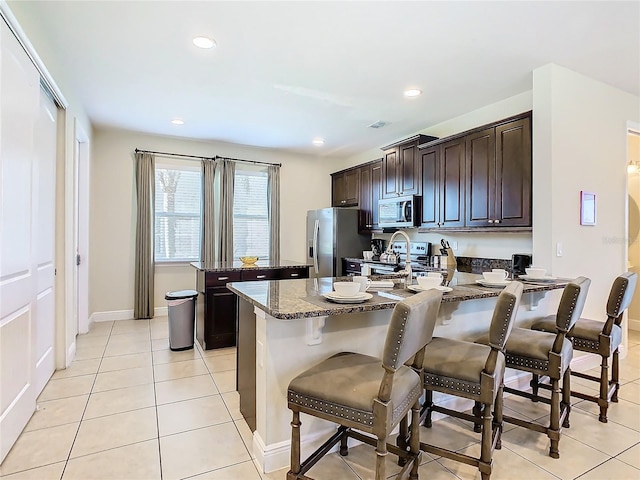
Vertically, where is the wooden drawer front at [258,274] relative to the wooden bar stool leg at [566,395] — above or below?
above

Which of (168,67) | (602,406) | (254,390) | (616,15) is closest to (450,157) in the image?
(616,15)

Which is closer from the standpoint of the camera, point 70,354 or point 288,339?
point 288,339

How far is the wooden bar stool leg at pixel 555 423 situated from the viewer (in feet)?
6.52

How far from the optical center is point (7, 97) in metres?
1.91

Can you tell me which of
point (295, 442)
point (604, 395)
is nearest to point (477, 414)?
point (604, 395)

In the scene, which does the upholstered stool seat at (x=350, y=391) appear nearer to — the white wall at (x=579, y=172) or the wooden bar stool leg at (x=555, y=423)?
the wooden bar stool leg at (x=555, y=423)

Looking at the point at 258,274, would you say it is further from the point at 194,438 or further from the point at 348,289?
the point at 348,289

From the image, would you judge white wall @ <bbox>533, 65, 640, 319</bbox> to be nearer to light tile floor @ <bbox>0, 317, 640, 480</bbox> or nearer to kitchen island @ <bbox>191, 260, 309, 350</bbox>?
light tile floor @ <bbox>0, 317, 640, 480</bbox>

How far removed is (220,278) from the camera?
3787 mm

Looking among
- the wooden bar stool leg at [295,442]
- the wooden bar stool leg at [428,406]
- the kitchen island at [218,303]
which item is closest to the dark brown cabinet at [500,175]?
the wooden bar stool leg at [428,406]

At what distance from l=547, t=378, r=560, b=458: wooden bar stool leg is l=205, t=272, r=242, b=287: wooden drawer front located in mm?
2935

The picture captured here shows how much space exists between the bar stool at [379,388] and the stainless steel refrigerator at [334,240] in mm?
3700

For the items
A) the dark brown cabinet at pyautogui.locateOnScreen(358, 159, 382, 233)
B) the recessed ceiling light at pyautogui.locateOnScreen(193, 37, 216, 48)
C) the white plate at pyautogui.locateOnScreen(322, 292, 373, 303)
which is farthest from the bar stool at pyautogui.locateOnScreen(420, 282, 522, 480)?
the dark brown cabinet at pyautogui.locateOnScreen(358, 159, 382, 233)

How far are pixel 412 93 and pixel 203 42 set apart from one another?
203cm
